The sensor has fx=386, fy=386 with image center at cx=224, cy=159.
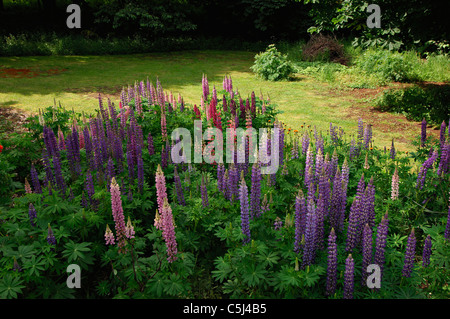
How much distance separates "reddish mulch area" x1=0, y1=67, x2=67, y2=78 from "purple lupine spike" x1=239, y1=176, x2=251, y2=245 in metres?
15.0

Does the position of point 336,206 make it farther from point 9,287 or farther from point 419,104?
point 419,104

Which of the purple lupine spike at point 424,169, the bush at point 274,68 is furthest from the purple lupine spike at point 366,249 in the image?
the bush at point 274,68

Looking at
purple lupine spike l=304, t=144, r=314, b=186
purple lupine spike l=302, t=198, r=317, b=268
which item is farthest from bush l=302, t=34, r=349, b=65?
purple lupine spike l=302, t=198, r=317, b=268

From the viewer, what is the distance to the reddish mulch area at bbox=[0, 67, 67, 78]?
51.8ft

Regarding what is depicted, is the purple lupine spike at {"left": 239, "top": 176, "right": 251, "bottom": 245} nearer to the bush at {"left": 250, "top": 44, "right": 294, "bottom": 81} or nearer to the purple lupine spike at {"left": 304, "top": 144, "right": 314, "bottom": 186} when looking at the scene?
Answer: the purple lupine spike at {"left": 304, "top": 144, "right": 314, "bottom": 186}

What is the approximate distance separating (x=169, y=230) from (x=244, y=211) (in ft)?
2.61

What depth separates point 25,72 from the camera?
16.5m

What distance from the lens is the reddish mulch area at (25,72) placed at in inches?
622

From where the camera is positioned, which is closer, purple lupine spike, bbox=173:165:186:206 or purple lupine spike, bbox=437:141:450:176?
purple lupine spike, bbox=173:165:186:206

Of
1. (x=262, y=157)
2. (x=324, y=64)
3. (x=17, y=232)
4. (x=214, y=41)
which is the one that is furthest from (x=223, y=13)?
(x=17, y=232)

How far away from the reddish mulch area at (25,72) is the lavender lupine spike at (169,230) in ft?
49.2

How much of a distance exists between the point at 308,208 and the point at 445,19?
8.23 meters

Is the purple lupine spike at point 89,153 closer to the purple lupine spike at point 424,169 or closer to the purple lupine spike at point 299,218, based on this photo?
the purple lupine spike at point 299,218

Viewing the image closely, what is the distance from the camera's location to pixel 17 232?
3830mm
